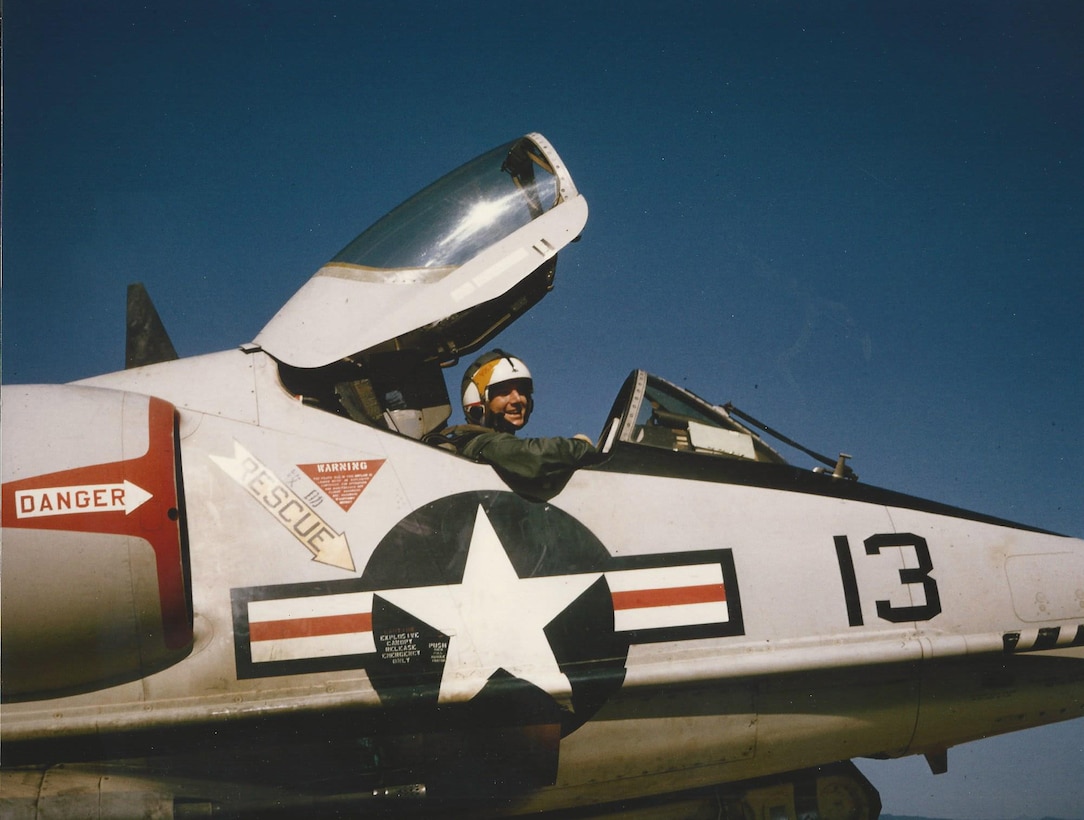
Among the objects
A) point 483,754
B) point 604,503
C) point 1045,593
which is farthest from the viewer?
point 1045,593

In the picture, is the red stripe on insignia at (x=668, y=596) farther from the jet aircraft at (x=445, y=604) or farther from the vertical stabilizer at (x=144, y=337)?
the vertical stabilizer at (x=144, y=337)

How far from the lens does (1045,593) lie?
14.6ft

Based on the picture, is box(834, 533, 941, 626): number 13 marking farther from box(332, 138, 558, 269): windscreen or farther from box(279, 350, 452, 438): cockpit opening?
box(332, 138, 558, 269): windscreen

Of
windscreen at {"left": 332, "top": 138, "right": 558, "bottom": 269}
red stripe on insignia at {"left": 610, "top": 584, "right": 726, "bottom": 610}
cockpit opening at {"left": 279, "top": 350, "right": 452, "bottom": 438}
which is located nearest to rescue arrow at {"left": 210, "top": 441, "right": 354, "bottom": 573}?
cockpit opening at {"left": 279, "top": 350, "right": 452, "bottom": 438}

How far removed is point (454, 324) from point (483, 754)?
2127 mm

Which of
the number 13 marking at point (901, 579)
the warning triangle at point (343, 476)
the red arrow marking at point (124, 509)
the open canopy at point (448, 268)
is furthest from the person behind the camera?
the open canopy at point (448, 268)

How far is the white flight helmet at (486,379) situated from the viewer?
502 centimetres

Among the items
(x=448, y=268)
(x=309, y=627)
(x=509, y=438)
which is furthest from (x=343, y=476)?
(x=448, y=268)

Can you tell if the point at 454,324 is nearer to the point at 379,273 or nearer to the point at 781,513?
the point at 379,273

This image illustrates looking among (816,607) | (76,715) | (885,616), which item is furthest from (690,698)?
(76,715)

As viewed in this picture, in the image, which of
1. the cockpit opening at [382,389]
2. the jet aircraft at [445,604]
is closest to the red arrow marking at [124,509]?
the jet aircraft at [445,604]

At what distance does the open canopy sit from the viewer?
4469 mm

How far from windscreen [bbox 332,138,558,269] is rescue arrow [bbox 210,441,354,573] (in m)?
1.36

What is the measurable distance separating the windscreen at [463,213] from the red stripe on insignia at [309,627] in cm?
188
